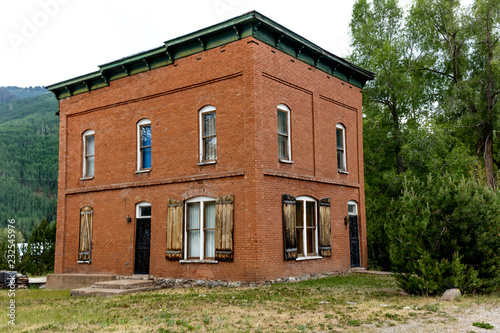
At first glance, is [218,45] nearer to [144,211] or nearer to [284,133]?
[284,133]

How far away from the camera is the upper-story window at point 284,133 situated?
1661 centimetres

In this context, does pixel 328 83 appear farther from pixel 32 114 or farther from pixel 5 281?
pixel 32 114

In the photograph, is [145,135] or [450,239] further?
[145,135]

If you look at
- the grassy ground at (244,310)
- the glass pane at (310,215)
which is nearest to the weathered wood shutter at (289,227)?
the glass pane at (310,215)

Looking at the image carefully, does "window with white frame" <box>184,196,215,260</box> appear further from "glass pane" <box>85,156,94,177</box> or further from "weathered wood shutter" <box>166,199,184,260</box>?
"glass pane" <box>85,156,94,177</box>

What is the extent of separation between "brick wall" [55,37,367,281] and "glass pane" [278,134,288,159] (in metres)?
0.38

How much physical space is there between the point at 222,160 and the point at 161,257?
4220mm

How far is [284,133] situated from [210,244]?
4.64 metres

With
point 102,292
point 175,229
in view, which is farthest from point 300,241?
point 102,292

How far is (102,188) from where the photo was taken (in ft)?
63.4

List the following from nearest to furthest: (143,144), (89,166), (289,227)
Answer: (289,227) < (143,144) < (89,166)

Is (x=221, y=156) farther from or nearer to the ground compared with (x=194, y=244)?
farther from the ground

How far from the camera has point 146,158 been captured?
1844 centimetres

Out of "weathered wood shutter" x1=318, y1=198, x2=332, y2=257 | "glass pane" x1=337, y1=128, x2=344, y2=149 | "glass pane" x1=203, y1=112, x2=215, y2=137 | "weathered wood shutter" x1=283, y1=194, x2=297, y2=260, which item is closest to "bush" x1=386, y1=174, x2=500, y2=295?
"weathered wood shutter" x1=283, y1=194, x2=297, y2=260
